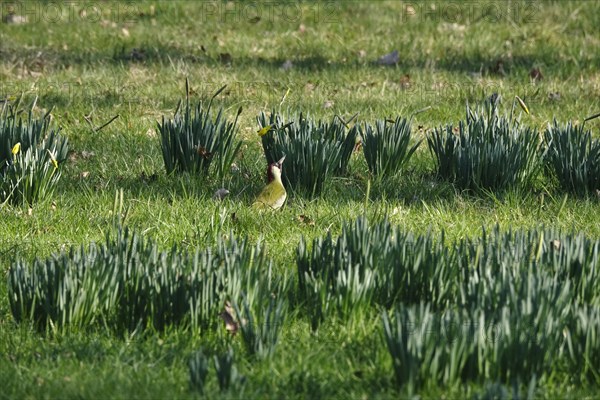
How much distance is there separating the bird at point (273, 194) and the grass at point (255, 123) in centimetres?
9

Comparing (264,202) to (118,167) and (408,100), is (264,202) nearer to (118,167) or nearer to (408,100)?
(118,167)

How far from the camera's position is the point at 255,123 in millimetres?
6309

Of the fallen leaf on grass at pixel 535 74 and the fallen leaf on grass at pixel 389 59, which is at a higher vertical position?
the fallen leaf on grass at pixel 389 59

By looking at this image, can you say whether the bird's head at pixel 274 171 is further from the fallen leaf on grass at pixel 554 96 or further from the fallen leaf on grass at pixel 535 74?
the fallen leaf on grass at pixel 535 74

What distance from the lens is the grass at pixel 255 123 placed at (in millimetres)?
3027

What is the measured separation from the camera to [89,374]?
2953 millimetres

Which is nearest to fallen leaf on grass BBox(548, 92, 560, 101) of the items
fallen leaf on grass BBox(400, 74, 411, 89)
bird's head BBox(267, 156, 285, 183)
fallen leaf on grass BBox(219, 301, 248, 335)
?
fallen leaf on grass BBox(400, 74, 411, 89)

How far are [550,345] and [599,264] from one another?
2.13ft

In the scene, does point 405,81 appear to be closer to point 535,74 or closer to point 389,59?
point 389,59

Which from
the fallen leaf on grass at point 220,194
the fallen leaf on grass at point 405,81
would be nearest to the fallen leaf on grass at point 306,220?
the fallen leaf on grass at point 220,194

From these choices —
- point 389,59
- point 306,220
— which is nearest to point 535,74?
point 389,59

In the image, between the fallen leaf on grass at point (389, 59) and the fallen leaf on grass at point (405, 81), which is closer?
the fallen leaf on grass at point (405, 81)

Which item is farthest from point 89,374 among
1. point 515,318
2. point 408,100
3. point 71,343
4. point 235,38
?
point 235,38

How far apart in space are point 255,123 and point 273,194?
67.9 inches
